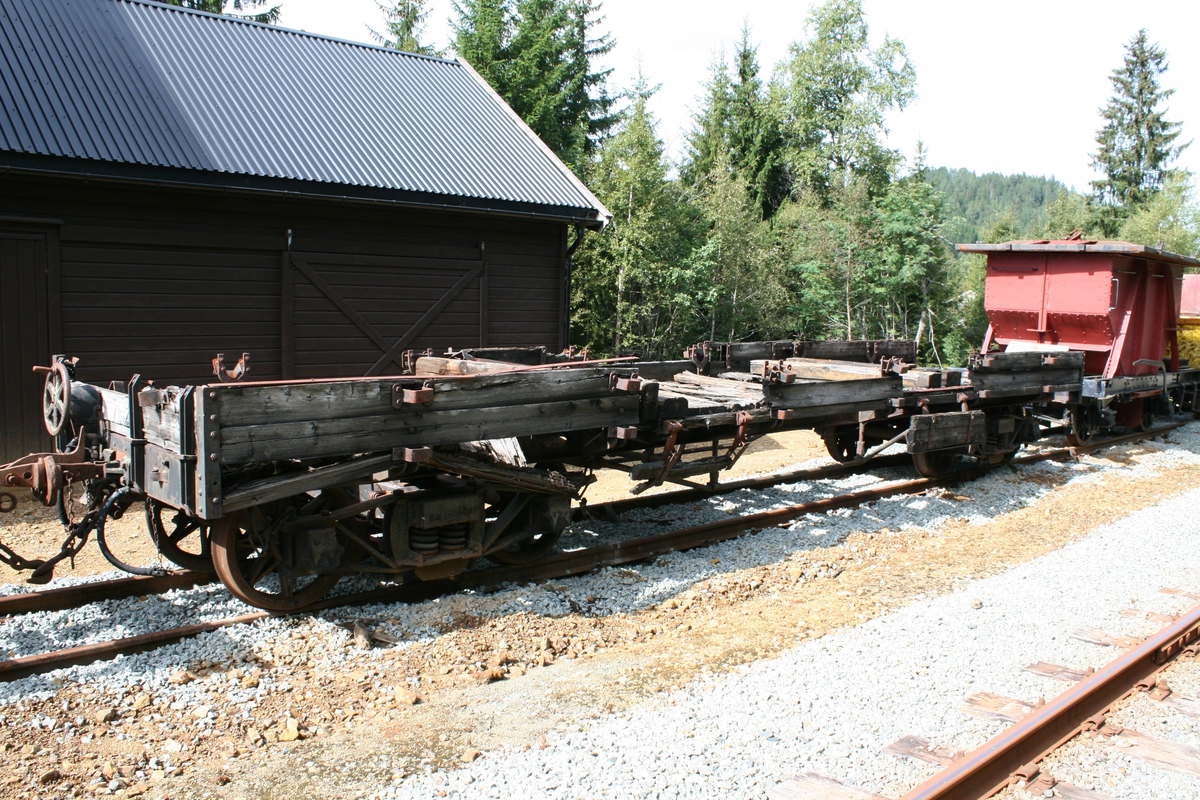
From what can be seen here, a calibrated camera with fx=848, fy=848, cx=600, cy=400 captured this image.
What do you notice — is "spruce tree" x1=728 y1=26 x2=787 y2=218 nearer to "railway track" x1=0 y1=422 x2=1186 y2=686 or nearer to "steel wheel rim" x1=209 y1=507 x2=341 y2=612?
"railway track" x1=0 y1=422 x2=1186 y2=686

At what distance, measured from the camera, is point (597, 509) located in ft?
25.1

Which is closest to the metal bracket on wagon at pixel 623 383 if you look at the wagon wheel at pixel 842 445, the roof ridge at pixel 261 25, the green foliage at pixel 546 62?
the wagon wheel at pixel 842 445


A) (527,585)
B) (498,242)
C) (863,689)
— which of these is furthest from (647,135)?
(863,689)

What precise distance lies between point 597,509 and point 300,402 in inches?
140

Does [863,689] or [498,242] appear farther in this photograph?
[498,242]

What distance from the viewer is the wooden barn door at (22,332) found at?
8.65 metres

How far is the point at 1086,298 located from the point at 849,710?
380 inches

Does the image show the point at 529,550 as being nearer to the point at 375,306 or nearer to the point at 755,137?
the point at 375,306

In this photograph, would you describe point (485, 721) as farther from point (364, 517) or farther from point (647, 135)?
point (647, 135)

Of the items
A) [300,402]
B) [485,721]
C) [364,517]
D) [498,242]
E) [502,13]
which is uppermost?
[502,13]

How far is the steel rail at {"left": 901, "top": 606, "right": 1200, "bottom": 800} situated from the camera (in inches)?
134

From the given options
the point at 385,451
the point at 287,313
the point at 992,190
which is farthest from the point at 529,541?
the point at 992,190

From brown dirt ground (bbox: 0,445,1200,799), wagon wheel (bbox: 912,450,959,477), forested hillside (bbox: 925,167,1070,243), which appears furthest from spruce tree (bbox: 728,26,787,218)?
forested hillside (bbox: 925,167,1070,243)

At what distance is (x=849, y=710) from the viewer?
416 cm
